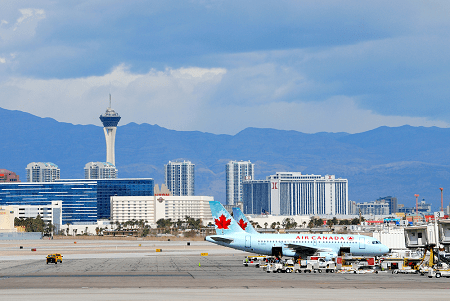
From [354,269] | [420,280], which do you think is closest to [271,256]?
[354,269]

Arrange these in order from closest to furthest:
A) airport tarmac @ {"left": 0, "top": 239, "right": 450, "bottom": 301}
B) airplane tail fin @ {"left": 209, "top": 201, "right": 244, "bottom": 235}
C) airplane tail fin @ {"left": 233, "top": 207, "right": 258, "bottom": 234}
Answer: airport tarmac @ {"left": 0, "top": 239, "right": 450, "bottom": 301}, airplane tail fin @ {"left": 209, "top": 201, "right": 244, "bottom": 235}, airplane tail fin @ {"left": 233, "top": 207, "right": 258, "bottom": 234}

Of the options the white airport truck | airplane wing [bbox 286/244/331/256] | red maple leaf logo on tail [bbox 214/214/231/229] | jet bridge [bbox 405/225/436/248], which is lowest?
the white airport truck

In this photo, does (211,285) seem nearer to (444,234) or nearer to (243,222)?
(444,234)

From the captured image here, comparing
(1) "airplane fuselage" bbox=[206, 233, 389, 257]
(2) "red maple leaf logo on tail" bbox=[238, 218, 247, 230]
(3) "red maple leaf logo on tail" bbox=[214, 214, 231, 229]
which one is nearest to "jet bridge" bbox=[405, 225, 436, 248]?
(1) "airplane fuselage" bbox=[206, 233, 389, 257]

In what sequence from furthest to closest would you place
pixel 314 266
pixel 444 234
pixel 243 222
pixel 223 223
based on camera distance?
pixel 243 222
pixel 223 223
pixel 314 266
pixel 444 234

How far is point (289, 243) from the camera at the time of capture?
9444cm

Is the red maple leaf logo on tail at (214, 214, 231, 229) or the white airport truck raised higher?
the red maple leaf logo on tail at (214, 214, 231, 229)

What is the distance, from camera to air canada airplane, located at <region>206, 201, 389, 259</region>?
94375 millimetres

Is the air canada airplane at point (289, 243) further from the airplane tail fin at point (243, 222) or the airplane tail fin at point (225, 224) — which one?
the airplane tail fin at point (243, 222)

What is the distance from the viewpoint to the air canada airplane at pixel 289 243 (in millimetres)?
94375

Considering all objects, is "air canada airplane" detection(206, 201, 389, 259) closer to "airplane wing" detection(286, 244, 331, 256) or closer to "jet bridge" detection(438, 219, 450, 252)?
"airplane wing" detection(286, 244, 331, 256)

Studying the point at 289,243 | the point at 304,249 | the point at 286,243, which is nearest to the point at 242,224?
the point at 286,243

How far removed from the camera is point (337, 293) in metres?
57.1

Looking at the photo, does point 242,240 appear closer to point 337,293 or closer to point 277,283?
point 277,283
